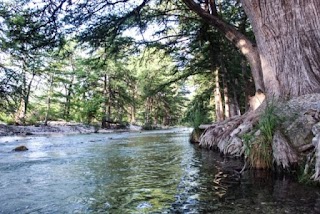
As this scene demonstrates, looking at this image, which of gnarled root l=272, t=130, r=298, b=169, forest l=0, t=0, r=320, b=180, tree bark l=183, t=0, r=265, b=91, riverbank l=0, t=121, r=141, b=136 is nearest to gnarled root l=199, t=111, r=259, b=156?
forest l=0, t=0, r=320, b=180

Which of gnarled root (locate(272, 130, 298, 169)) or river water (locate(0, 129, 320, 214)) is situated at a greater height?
gnarled root (locate(272, 130, 298, 169))

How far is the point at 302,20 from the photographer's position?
644cm

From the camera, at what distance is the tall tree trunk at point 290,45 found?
20.5 ft

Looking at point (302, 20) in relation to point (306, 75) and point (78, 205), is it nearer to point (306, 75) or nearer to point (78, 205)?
point (306, 75)

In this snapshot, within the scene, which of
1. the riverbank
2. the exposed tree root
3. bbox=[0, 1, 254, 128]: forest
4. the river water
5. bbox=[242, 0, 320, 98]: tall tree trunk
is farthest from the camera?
the riverbank

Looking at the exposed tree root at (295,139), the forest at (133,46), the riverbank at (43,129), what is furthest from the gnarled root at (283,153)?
the riverbank at (43,129)

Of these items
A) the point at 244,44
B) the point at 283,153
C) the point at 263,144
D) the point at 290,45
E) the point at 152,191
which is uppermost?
the point at 244,44

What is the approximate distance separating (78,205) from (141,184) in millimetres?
1112

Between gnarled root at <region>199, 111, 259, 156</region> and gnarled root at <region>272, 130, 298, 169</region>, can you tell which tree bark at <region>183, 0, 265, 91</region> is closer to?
gnarled root at <region>199, 111, 259, 156</region>

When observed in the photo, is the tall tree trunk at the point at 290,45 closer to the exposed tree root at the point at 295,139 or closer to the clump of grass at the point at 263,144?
the exposed tree root at the point at 295,139

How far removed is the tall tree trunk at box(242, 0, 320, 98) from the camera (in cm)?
625

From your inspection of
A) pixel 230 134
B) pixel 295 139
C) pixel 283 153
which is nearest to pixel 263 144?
pixel 283 153

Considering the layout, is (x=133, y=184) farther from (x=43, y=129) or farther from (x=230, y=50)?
(x=43, y=129)

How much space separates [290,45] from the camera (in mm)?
6531
